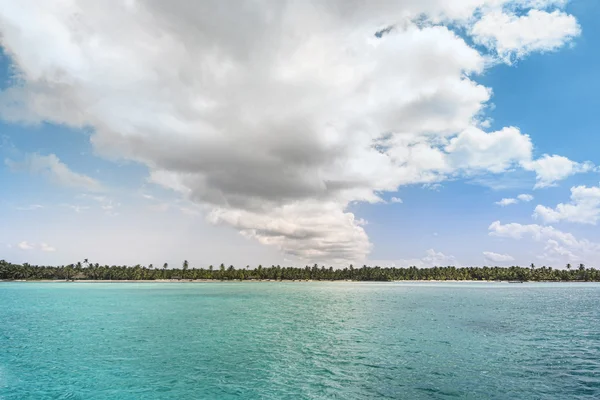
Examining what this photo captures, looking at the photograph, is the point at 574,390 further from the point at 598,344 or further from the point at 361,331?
the point at 361,331

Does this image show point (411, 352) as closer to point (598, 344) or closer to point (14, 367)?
point (598, 344)

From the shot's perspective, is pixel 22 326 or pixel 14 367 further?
pixel 22 326

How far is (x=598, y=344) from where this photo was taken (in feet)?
169

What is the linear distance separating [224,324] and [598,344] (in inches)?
2475

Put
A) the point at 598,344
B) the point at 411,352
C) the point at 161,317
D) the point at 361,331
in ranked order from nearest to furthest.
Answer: the point at 411,352, the point at 598,344, the point at 361,331, the point at 161,317

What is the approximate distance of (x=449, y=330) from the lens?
6241cm

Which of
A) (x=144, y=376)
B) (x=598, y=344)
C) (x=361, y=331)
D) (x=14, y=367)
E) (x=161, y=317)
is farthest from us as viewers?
(x=161, y=317)

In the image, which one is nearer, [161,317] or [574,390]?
[574,390]

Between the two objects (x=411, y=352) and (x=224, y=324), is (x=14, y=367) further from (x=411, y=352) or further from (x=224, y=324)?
(x=411, y=352)

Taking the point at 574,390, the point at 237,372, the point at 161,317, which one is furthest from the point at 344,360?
the point at 161,317

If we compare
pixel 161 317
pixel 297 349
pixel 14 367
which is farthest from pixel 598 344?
pixel 161 317

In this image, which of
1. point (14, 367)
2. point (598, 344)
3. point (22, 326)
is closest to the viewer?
point (14, 367)

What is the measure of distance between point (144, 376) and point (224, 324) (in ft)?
124

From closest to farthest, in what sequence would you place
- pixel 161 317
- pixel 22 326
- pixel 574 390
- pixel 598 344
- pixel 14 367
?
pixel 574 390 < pixel 14 367 < pixel 598 344 < pixel 22 326 < pixel 161 317
